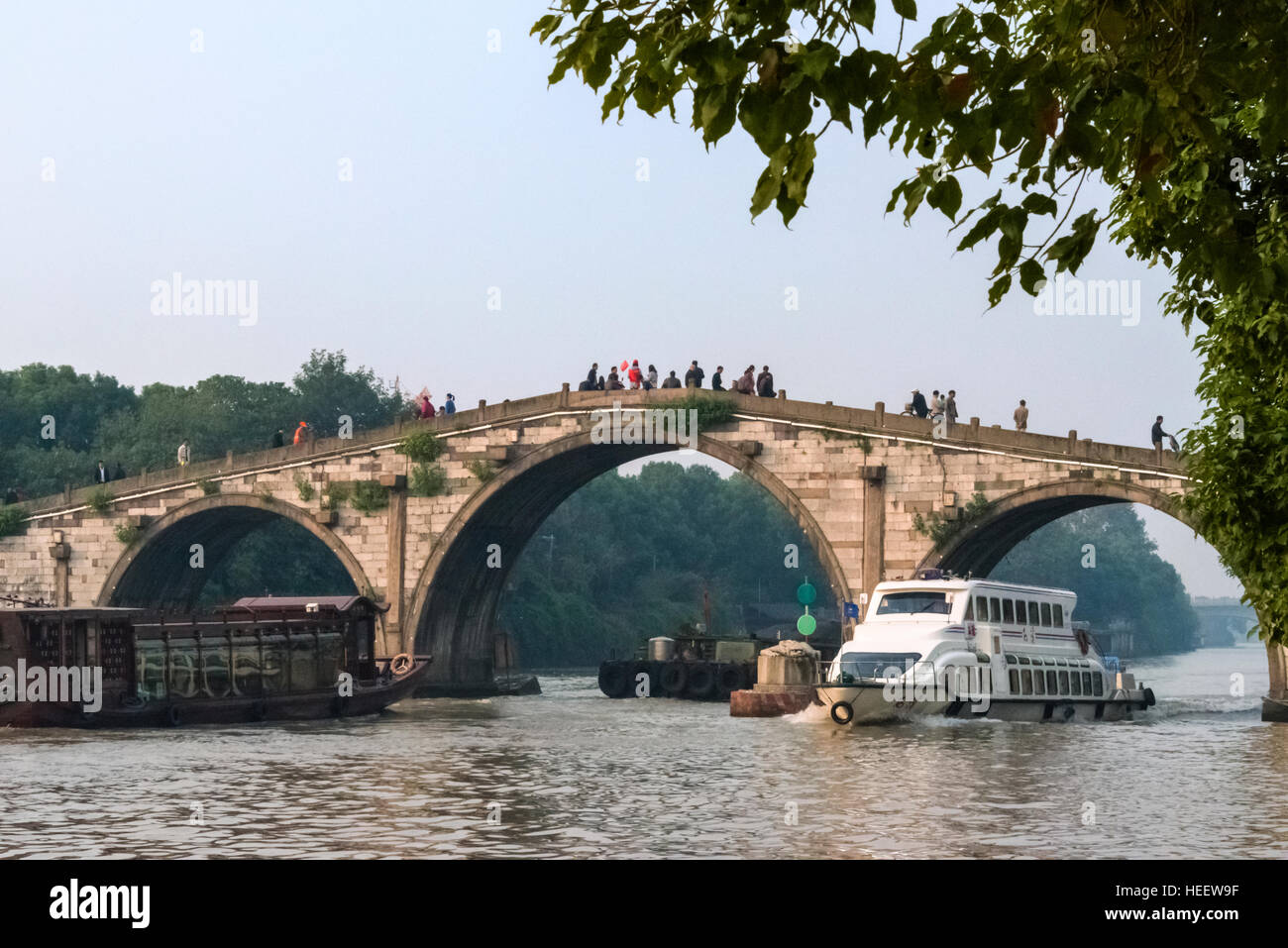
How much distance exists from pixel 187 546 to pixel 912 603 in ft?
96.6

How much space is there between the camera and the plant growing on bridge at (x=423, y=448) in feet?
157

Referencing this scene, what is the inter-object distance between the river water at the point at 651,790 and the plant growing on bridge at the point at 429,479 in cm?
1409

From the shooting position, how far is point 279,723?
3506 centimetres

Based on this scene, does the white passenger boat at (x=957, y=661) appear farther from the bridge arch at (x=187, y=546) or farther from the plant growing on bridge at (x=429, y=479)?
the bridge arch at (x=187, y=546)

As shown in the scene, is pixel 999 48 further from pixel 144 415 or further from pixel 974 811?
pixel 144 415

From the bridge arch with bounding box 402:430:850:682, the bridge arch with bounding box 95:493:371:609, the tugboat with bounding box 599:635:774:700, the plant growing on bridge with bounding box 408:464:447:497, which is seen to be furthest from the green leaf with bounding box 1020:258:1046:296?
the bridge arch with bounding box 95:493:371:609

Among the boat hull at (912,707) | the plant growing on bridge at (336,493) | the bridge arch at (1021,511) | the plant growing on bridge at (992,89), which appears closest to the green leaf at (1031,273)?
the plant growing on bridge at (992,89)

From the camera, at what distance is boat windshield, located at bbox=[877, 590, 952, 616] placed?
3238cm

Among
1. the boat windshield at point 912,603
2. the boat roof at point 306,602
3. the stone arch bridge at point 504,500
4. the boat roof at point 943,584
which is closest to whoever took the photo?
the boat roof at point 943,584

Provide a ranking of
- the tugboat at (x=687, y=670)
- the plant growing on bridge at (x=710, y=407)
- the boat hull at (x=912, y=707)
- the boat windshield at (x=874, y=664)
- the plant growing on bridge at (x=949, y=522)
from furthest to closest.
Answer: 1. the tugboat at (x=687, y=670)
2. the plant growing on bridge at (x=710, y=407)
3. the plant growing on bridge at (x=949, y=522)
4. the boat windshield at (x=874, y=664)
5. the boat hull at (x=912, y=707)

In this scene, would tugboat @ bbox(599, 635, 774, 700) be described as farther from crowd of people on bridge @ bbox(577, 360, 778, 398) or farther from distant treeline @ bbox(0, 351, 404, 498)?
distant treeline @ bbox(0, 351, 404, 498)

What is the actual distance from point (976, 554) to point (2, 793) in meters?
27.2

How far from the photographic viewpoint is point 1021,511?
40.7 m

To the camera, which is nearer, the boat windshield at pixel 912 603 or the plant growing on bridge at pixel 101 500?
the boat windshield at pixel 912 603
